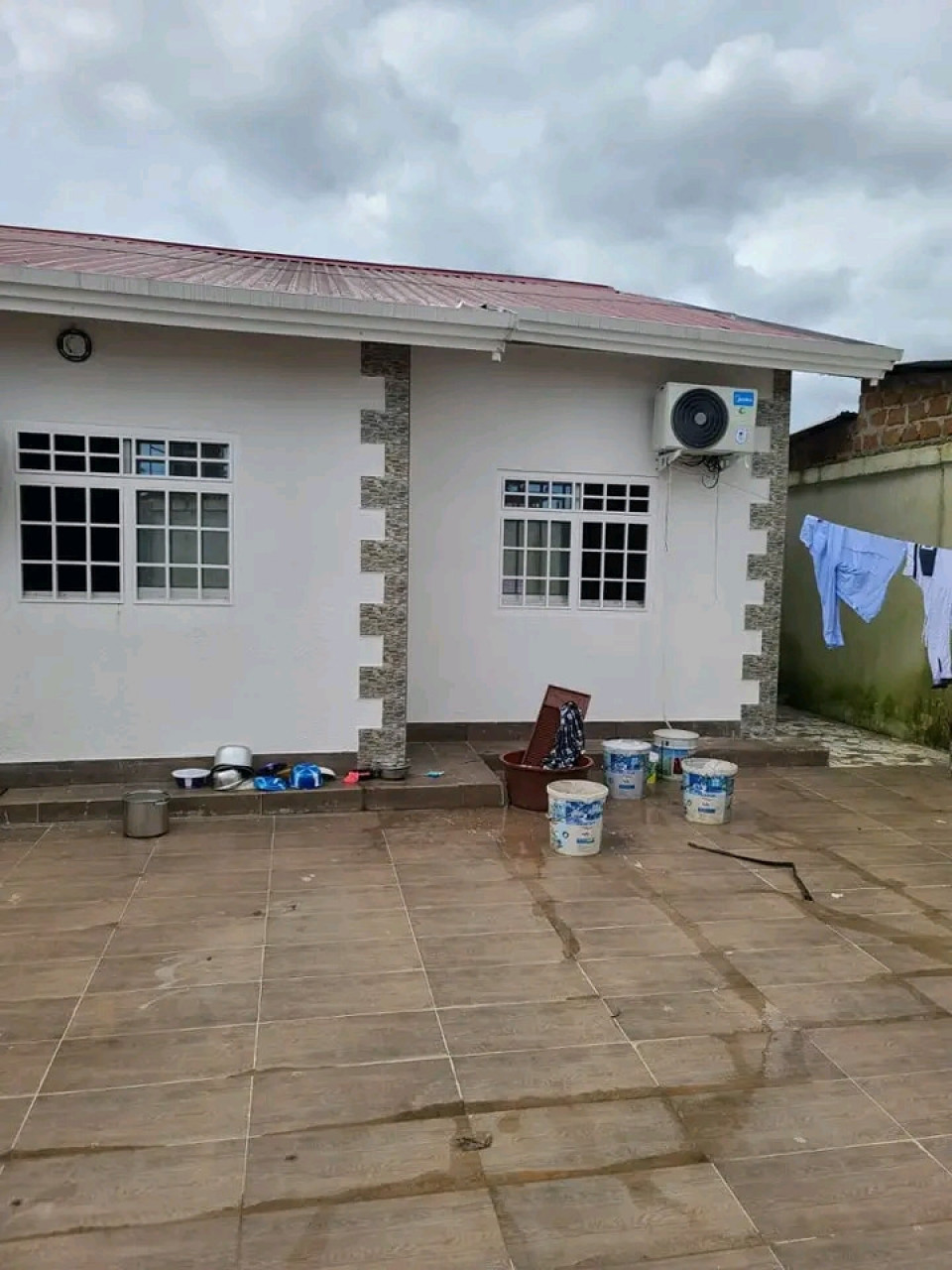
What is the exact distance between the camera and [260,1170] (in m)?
2.62

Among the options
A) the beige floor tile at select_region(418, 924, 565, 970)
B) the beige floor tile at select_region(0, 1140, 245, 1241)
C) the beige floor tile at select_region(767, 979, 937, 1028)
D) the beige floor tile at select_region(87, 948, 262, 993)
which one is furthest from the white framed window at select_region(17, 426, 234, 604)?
the beige floor tile at select_region(767, 979, 937, 1028)

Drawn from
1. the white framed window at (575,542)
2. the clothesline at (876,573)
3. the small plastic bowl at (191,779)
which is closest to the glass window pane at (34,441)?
the small plastic bowl at (191,779)

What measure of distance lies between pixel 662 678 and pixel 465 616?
1.87 meters

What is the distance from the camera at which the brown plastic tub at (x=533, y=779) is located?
6234 mm

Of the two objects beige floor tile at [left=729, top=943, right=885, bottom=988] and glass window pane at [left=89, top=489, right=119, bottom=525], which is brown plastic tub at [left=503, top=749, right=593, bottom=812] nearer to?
beige floor tile at [left=729, top=943, right=885, bottom=988]

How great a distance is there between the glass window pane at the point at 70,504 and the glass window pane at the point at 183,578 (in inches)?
26.8

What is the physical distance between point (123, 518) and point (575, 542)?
364 cm

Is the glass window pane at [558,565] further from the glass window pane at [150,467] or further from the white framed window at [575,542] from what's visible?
the glass window pane at [150,467]

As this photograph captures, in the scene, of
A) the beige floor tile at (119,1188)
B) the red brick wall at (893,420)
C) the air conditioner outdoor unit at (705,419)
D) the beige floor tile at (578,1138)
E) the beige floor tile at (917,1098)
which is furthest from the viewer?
the red brick wall at (893,420)

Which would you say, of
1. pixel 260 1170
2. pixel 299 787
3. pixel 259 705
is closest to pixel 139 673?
pixel 259 705

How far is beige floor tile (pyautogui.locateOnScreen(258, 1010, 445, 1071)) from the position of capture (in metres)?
3.22

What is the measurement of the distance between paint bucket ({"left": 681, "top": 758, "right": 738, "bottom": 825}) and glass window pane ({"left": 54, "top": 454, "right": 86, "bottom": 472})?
460 cm

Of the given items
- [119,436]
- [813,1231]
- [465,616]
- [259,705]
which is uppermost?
[119,436]

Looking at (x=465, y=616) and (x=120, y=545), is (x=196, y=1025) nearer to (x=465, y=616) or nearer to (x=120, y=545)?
(x=120, y=545)
